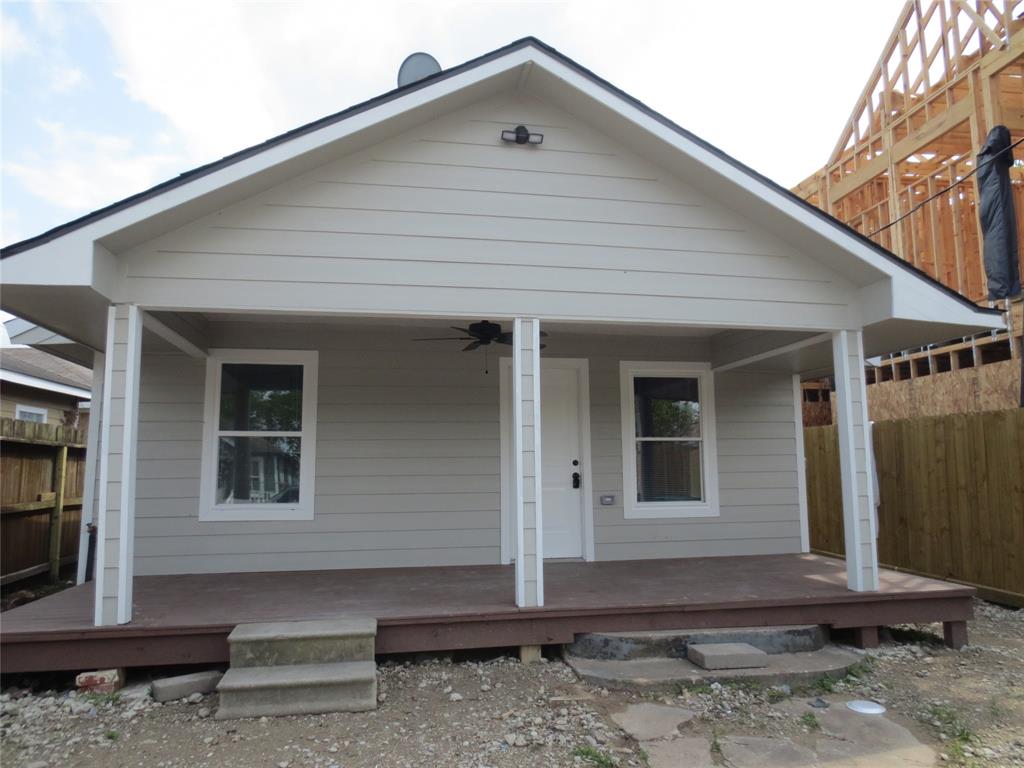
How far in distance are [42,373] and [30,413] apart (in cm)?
79

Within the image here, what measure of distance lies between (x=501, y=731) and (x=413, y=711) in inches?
21.7

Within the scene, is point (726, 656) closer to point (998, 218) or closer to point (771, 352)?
point (771, 352)

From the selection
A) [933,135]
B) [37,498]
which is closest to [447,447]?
[37,498]

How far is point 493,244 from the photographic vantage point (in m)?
4.59

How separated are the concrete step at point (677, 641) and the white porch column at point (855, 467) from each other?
673 millimetres

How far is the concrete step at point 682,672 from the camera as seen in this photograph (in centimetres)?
404

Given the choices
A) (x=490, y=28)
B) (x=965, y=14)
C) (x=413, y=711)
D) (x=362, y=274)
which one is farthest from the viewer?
(x=965, y=14)

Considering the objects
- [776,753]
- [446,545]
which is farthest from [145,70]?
[776,753]

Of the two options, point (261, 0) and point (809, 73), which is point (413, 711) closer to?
point (261, 0)

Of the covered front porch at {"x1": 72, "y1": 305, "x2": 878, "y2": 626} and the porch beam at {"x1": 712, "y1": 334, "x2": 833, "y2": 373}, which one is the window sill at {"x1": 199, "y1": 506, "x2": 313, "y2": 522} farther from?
the porch beam at {"x1": 712, "y1": 334, "x2": 833, "y2": 373}

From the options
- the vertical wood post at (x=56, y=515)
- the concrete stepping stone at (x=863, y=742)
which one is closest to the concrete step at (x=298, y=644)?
the concrete stepping stone at (x=863, y=742)

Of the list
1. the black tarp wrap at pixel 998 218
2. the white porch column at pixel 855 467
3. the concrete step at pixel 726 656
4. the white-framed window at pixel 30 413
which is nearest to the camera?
the concrete step at pixel 726 656

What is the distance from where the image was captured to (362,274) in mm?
4406

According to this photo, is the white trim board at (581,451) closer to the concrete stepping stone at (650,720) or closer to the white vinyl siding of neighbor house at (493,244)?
the white vinyl siding of neighbor house at (493,244)
